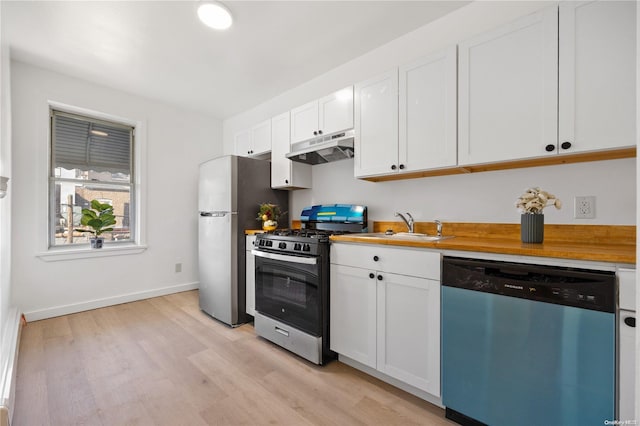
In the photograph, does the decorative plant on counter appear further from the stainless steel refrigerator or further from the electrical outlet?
the electrical outlet

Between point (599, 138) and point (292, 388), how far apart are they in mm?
2188

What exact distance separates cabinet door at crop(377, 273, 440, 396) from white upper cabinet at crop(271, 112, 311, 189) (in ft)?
5.26

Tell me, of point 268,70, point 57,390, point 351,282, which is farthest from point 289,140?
point 57,390

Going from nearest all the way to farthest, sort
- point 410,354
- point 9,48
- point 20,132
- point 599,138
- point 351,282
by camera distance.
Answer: point 599,138 → point 410,354 → point 351,282 → point 9,48 → point 20,132

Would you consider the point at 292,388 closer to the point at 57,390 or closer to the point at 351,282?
the point at 351,282

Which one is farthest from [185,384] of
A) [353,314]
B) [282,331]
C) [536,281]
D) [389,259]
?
[536,281]

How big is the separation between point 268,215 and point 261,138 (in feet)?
3.23

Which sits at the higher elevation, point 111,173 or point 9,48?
point 9,48

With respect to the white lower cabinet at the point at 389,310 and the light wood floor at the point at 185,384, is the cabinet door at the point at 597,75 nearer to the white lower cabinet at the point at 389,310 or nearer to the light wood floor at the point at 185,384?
the white lower cabinet at the point at 389,310

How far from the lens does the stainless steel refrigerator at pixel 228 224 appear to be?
2.88 metres

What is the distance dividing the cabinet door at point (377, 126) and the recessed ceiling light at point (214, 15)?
1108mm

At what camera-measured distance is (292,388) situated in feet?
6.02

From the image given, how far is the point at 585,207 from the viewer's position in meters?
1.65

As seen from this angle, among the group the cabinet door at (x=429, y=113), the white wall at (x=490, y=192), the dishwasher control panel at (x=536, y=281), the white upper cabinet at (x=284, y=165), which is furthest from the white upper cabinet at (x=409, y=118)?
the white upper cabinet at (x=284, y=165)
